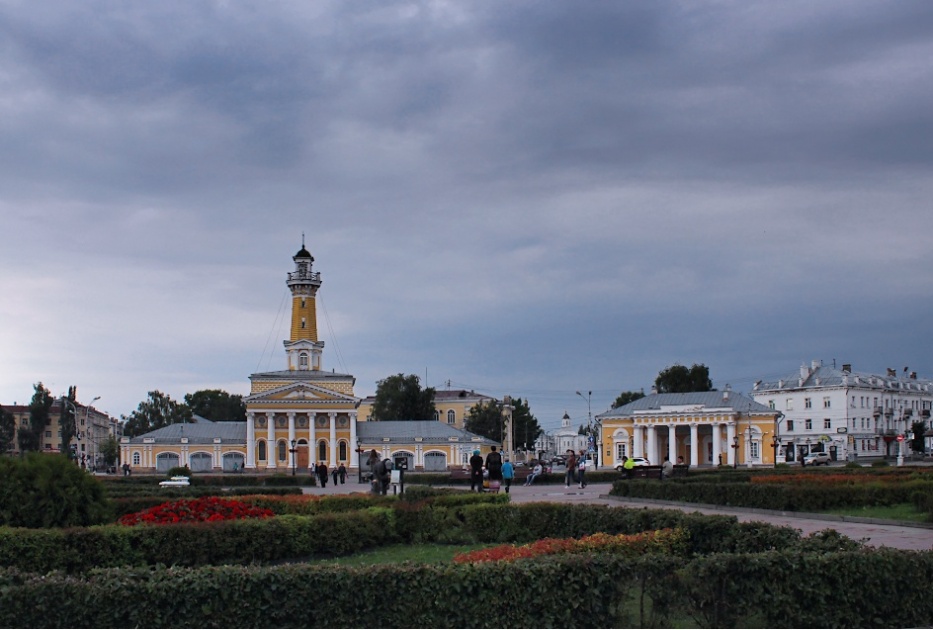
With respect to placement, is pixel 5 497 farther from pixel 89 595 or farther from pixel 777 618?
pixel 777 618

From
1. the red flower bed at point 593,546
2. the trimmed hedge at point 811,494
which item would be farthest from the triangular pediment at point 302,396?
the red flower bed at point 593,546

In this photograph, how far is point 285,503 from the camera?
66.2 feet

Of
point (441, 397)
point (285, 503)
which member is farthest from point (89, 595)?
point (441, 397)

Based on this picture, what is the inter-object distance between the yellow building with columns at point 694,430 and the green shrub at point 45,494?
60.3 metres

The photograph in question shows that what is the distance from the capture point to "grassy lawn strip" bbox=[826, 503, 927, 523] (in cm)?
1866

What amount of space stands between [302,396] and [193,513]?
66.6 meters

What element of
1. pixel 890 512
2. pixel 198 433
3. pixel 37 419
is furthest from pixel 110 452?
pixel 890 512

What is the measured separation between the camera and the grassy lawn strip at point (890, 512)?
1866 centimetres

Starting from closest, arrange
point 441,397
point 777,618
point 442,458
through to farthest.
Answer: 1. point 777,618
2. point 442,458
3. point 441,397

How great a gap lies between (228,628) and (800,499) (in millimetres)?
15954

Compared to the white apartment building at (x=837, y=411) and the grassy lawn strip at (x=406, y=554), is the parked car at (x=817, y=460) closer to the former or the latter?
the white apartment building at (x=837, y=411)

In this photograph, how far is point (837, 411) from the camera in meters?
89.9

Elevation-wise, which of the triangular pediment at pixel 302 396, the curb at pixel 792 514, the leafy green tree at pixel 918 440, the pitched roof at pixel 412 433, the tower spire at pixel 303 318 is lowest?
the leafy green tree at pixel 918 440

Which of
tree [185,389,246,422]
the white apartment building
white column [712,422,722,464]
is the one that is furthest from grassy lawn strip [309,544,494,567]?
tree [185,389,246,422]
